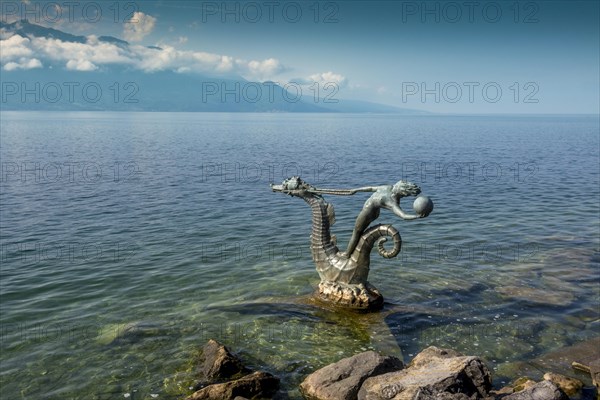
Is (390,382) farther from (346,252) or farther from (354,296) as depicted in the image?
(346,252)

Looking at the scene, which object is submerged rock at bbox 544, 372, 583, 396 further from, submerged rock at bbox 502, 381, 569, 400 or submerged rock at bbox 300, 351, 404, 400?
submerged rock at bbox 300, 351, 404, 400

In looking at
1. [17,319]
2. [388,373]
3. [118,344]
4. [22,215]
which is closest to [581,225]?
[388,373]

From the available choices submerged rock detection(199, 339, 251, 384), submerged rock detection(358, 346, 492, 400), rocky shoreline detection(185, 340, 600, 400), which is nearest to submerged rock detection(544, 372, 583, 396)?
rocky shoreline detection(185, 340, 600, 400)

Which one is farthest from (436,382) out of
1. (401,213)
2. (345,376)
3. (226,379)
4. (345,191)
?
(345,191)

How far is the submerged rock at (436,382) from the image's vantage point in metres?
11.1

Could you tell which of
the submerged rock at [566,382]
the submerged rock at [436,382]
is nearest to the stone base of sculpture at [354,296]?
the submerged rock at [436,382]

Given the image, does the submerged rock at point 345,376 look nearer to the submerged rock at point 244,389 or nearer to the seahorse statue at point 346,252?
the submerged rock at point 244,389

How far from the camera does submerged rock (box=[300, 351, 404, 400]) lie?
42.4 feet

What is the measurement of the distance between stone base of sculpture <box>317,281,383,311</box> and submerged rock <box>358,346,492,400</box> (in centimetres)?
637

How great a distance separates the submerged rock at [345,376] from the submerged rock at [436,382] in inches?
22.2

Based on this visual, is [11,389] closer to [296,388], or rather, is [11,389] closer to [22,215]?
[296,388]

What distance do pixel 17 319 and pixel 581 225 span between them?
34069mm

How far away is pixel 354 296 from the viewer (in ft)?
63.9

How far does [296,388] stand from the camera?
14242 mm
